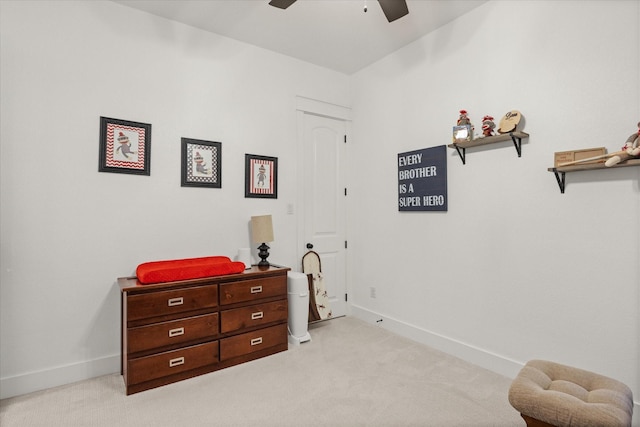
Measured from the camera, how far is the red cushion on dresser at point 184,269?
2.40 m

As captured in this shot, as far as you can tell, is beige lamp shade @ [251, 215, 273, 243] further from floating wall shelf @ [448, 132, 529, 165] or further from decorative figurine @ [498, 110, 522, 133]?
decorative figurine @ [498, 110, 522, 133]

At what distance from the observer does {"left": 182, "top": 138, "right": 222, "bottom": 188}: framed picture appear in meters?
2.97

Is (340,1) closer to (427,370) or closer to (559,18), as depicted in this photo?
(559,18)

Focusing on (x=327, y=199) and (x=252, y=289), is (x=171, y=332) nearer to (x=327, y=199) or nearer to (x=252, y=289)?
(x=252, y=289)

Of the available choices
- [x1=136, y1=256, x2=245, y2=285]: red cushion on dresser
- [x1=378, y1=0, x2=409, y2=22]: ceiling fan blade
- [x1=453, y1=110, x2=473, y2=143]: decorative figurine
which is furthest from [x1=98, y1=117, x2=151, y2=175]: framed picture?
[x1=453, y1=110, x2=473, y2=143]: decorative figurine

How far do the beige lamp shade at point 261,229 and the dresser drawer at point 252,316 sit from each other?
59cm

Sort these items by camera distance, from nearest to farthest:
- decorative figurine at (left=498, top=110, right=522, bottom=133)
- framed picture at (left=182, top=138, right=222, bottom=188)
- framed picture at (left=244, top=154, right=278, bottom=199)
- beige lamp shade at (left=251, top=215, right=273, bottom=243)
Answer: decorative figurine at (left=498, top=110, right=522, bottom=133), framed picture at (left=182, top=138, right=222, bottom=188), beige lamp shade at (left=251, top=215, right=273, bottom=243), framed picture at (left=244, top=154, right=278, bottom=199)

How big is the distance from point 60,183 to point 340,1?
2543 millimetres

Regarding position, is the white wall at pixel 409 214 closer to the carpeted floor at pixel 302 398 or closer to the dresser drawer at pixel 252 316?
the carpeted floor at pixel 302 398

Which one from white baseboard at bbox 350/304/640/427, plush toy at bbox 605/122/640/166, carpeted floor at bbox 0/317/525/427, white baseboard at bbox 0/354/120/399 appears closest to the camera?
plush toy at bbox 605/122/640/166

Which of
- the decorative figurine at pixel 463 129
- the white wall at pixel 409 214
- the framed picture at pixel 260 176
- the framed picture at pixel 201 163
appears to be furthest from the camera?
the framed picture at pixel 260 176

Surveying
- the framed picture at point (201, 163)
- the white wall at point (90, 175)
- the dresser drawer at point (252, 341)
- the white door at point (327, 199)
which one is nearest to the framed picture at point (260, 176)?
the white wall at point (90, 175)

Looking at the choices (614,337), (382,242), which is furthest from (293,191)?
(614,337)

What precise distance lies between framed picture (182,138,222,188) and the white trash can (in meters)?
1.17
